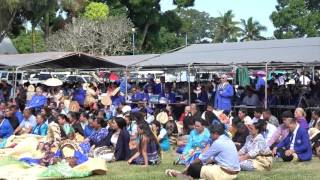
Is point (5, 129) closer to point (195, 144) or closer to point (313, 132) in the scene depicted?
point (195, 144)

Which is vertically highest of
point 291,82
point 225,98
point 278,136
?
point 291,82

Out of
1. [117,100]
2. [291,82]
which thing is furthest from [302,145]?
[291,82]

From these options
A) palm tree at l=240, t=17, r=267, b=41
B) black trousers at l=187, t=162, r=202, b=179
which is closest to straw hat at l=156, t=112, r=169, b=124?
black trousers at l=187, t=162, r=202, b=179

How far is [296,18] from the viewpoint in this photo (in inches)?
2904

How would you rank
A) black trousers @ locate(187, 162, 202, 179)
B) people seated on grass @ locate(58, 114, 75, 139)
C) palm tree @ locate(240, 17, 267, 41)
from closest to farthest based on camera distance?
black trousers @ locate(187, 162, 202, 179) → people seated on grass @ locate(58, 114, 75, 139) → palm tree @ locate(240, 17, 267, 41)

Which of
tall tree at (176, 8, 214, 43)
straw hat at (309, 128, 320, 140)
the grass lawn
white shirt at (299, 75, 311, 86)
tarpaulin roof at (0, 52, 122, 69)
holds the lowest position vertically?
the grass lawn

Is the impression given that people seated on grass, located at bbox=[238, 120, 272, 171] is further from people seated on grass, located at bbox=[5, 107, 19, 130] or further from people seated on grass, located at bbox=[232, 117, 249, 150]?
people seated on grass, located at bbox=[5, 107, 19, 130]

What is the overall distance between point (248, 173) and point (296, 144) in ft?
6.04

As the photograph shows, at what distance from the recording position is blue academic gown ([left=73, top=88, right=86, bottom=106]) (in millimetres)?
21675

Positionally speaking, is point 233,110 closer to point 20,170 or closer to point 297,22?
point 20,170

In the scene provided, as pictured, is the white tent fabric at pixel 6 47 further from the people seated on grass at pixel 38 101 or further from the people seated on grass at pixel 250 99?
the people seated on grass at pixel 250 99

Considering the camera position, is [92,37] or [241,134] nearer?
[241,134]

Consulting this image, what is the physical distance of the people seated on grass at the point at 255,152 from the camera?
10.9 meters

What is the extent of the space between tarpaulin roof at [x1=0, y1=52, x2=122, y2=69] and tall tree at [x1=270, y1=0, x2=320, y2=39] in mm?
51300
